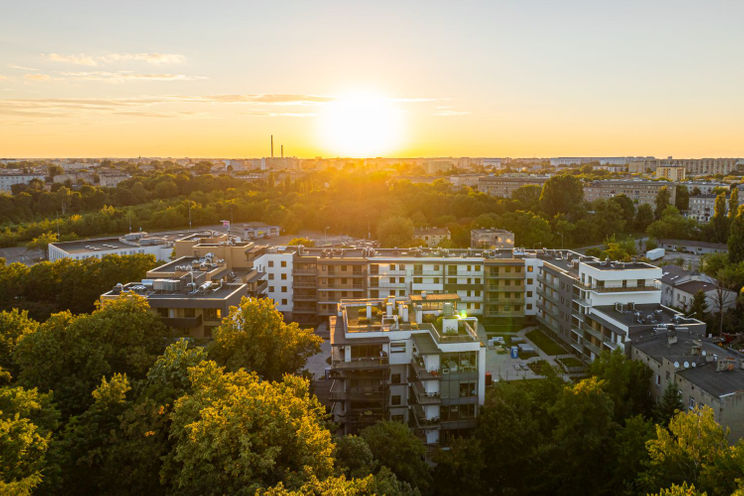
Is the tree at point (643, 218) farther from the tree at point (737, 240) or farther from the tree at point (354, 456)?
the tree at point (354, 456)

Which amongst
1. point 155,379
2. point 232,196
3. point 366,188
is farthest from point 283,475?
point 232,196

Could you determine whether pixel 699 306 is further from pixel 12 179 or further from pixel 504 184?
pixel 12 179

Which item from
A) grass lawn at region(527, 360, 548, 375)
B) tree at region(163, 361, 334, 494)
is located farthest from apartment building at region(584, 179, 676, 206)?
tree at region(163, 361, 334, 494)

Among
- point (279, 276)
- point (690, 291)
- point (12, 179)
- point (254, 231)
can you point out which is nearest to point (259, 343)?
point (279, 276)

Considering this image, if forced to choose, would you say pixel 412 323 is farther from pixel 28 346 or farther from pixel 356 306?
pixel 28 346

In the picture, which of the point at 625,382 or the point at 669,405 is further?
the point at 625,382
